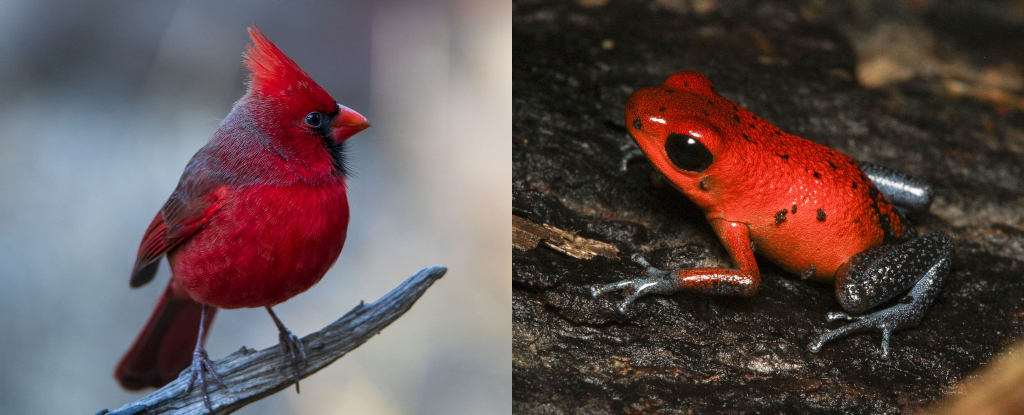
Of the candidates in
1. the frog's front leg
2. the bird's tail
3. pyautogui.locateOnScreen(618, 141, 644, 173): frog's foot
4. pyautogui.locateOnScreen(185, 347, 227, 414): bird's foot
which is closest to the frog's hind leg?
the frog's front leg

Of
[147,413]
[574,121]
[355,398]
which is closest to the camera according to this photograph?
[147,413]

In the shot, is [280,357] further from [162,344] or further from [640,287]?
[640,287]

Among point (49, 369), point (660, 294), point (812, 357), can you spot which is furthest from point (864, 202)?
point (49, 369)

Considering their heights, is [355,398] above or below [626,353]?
below

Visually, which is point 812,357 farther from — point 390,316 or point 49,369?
point 49,369

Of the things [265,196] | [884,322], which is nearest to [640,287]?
[884,322]

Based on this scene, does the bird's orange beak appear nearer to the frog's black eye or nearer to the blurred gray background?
the blurred gray background

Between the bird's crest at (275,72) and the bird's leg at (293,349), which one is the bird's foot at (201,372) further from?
the bird's crest at (275,72)
